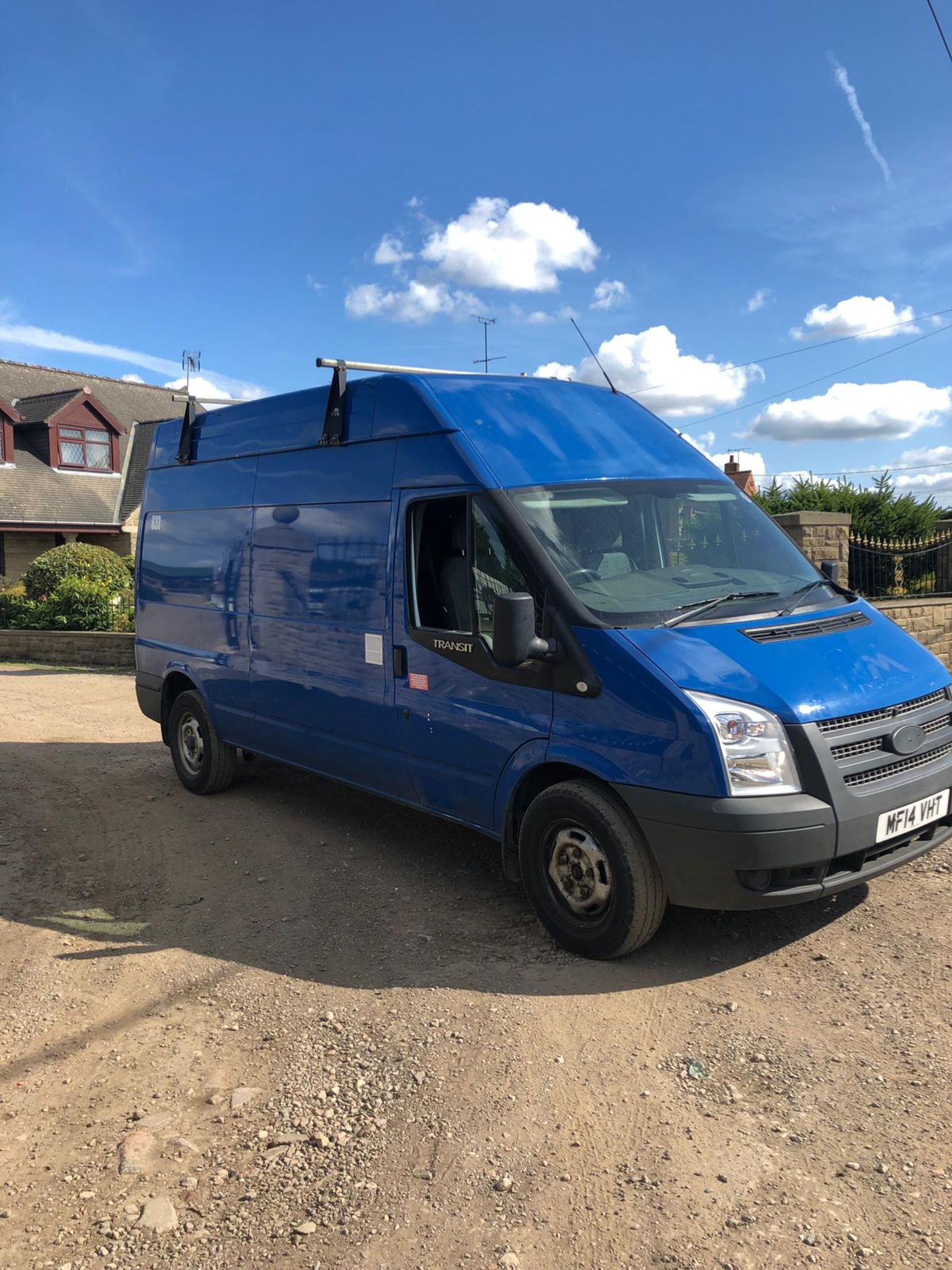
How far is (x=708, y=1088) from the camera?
3.35m

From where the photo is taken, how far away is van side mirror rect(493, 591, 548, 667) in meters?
4.11

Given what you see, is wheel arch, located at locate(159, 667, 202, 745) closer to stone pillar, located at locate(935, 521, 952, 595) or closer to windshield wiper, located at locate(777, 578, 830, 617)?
windshield wiper, located at locate(777, 578, 830, 617)

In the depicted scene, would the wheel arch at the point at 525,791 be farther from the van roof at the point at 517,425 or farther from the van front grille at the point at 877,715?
the van roof at the point at 517,425

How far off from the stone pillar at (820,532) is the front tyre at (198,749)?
20.9ft

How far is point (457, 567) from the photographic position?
15.8 ft

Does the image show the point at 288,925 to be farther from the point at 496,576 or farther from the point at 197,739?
the point at 197,739

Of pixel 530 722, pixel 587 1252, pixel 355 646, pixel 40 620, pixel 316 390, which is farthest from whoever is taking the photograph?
pixel 40 620

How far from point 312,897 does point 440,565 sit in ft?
6.46

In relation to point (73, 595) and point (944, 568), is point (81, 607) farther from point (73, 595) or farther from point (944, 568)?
point (944, 568)

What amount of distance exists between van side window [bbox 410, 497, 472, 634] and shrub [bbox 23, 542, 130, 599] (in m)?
14.8

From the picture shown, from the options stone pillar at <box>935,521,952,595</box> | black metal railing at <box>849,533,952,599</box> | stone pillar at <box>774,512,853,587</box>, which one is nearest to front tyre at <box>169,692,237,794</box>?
stone pillar at <box>774,512,853,587</box>

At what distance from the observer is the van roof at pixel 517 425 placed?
479 centimetres

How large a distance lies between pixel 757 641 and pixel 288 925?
274 centimetres

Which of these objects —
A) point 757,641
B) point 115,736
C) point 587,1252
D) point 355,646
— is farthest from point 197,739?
point 587,1252
